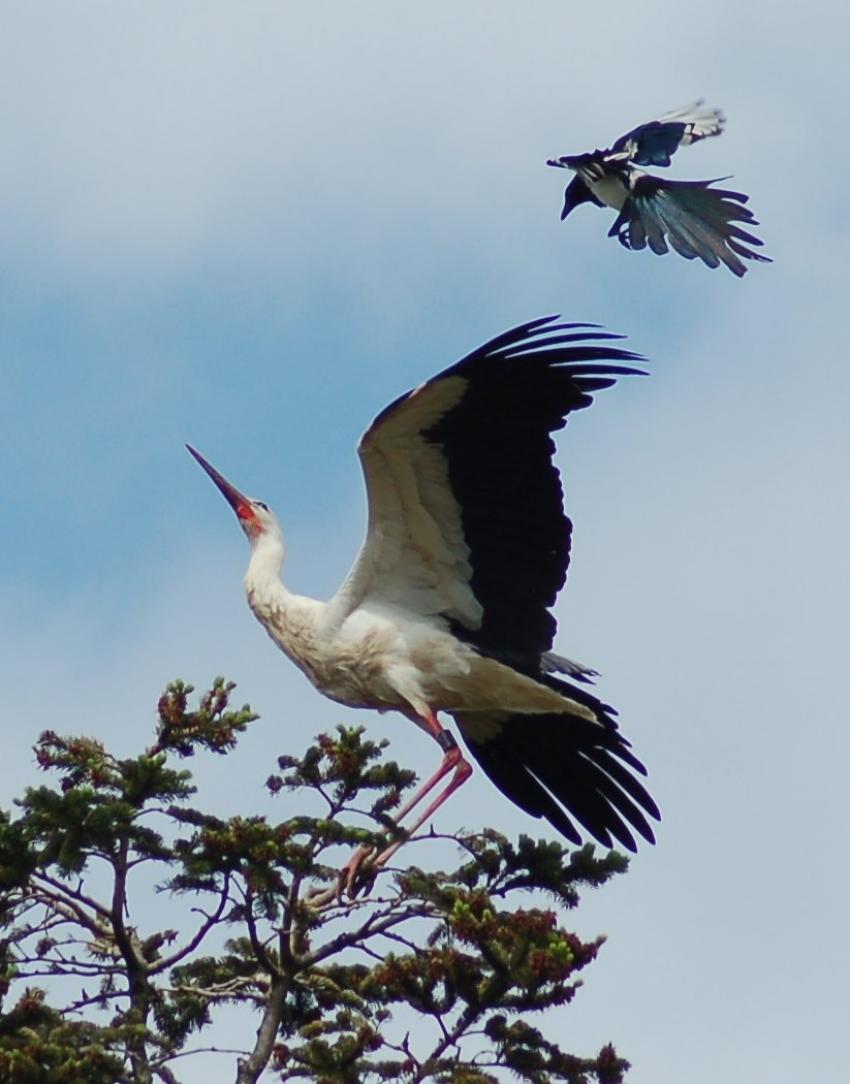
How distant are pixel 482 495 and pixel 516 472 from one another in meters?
0.20

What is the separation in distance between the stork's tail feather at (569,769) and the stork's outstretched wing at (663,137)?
298 cm

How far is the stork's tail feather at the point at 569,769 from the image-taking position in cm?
1158

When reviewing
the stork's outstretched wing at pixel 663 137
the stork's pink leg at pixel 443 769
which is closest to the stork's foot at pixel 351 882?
the stork's pink leg at pixel 443 769

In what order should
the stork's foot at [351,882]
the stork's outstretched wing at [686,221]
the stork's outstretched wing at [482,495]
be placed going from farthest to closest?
the stork's outstretched wing at [686,221], the stork's outstretched wing at [482,495], the stork's foot at [351,882]

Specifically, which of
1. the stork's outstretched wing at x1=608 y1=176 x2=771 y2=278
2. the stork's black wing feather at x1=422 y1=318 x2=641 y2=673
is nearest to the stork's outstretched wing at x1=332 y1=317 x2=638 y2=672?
the stork's black wing feather at x1=422 y1=318 x2=641 y2=673

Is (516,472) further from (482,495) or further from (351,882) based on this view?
(351,882)

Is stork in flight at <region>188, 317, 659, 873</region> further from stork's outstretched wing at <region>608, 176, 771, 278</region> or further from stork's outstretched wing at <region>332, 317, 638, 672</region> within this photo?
stork's outstretched wing at <region>608, 176, 771, 278</region>

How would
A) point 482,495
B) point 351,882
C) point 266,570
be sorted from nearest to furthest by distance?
point 351,882, point 482,495, point 266,570

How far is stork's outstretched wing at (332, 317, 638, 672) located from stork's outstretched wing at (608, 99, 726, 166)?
74.9 inches

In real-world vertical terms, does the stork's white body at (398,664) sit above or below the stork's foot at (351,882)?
above

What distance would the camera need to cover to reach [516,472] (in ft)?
36.1

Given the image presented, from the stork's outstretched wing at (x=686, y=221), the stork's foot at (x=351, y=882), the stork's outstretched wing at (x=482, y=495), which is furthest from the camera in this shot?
the stork's outstretched wing at (x=686, y=221)

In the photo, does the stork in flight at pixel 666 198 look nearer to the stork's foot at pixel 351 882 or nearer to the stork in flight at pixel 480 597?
the stork in flight at pixel 480 597

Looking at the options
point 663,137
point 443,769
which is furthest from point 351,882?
point 663,137
